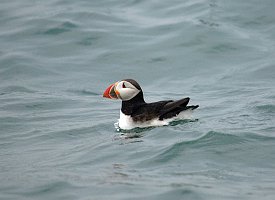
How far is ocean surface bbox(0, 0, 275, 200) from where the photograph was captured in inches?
335

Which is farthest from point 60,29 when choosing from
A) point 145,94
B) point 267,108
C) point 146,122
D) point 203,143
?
point 203,143

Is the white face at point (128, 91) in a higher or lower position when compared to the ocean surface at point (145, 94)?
higher

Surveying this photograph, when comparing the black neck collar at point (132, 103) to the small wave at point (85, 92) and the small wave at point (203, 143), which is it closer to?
the small wave at point (203, 143)

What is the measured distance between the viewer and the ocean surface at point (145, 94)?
8508mm

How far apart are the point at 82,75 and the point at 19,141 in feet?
15.0

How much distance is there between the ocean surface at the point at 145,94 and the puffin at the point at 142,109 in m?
0.13

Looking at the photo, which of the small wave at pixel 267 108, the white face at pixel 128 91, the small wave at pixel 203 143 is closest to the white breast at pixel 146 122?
the white face at pixel 128 91

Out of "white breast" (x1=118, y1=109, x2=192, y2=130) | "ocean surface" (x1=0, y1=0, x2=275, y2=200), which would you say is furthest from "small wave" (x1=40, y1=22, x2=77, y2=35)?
"white breast" (x1=118, y1=109, x2=192, y2=130)

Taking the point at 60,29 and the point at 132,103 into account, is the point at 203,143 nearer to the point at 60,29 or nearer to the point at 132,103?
the point at 132,103

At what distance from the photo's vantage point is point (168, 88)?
576 inches

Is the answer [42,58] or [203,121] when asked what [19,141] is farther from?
[42,58]

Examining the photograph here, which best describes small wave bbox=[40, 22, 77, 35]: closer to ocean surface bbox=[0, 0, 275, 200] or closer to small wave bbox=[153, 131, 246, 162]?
ocean surface bbox=[0, 0, 275, 200]

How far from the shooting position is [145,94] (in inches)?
565

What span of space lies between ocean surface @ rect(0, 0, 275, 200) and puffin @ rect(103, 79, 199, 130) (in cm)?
13
